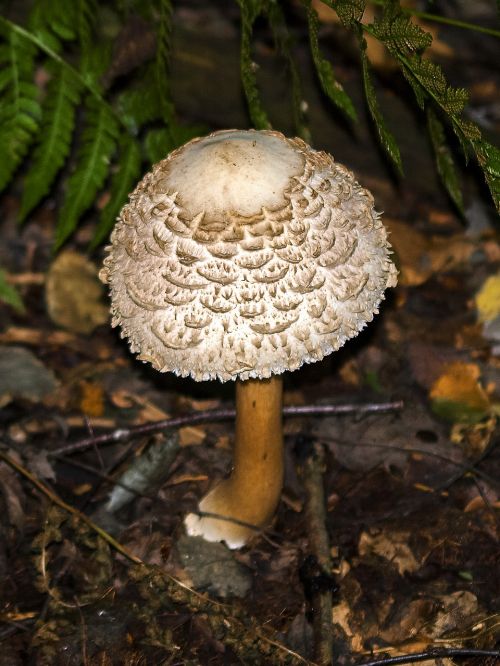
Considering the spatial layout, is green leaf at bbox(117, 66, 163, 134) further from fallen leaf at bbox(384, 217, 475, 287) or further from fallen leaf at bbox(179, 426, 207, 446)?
fallen leaf at bbox(384, 217, 475, 287)

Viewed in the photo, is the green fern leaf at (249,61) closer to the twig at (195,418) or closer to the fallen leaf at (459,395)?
the twig at (195,418)

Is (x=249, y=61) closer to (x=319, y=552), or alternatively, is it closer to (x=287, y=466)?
(x=287, y=466)

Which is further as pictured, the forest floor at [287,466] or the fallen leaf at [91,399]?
the fallen leaf at [91,399]

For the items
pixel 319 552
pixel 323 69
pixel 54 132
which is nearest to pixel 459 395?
pixel 319 552

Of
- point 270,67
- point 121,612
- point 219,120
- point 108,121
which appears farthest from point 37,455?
point 270,67

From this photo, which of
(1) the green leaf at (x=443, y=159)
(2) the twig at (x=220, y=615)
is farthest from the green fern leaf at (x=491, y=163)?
(2) the twig at (x=220, y=615)

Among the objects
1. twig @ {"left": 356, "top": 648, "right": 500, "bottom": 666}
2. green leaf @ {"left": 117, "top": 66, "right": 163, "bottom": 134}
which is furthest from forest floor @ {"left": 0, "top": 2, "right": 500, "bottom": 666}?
green leaf @ {"left": 117, "top": 66, "right": 163, "bottom": 134}
